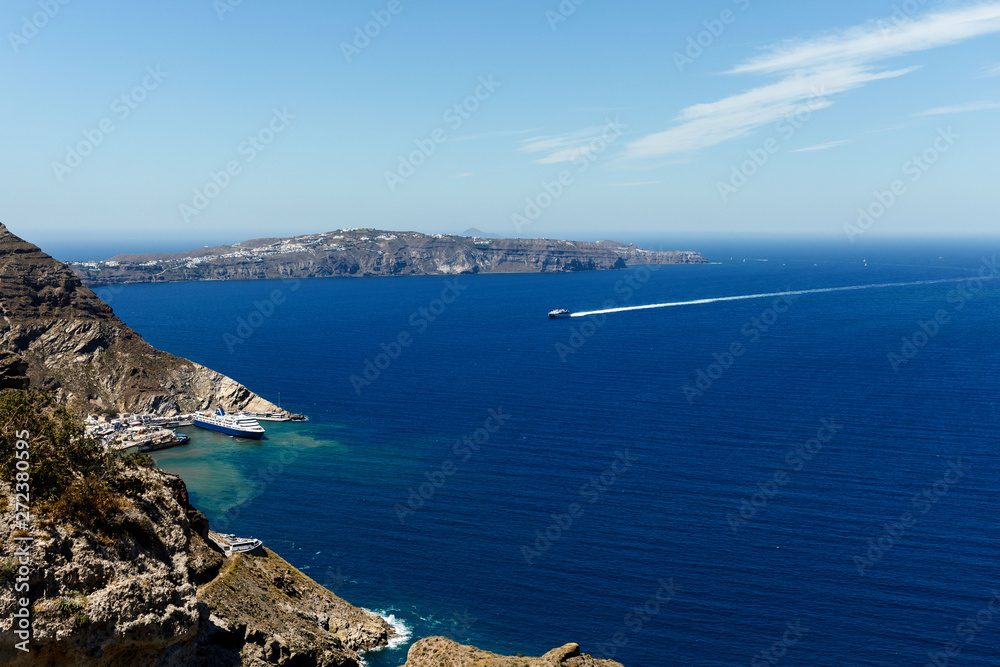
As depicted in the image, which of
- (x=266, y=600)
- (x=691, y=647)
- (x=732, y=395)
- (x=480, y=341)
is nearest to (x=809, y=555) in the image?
(x=691, y=647)

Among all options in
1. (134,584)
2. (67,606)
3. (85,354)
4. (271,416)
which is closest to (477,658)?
(134,584)

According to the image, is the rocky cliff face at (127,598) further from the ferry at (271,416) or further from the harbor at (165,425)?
the ferry at (271,416)

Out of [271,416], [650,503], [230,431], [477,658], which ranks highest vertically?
[477,658]

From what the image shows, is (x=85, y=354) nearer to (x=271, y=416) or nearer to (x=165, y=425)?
(x=165, y=425)

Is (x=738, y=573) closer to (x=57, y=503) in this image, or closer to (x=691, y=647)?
(x=691, y=647)

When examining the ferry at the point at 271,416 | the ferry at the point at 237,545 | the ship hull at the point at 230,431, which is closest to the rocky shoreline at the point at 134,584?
the ferry at the point at 237,545
